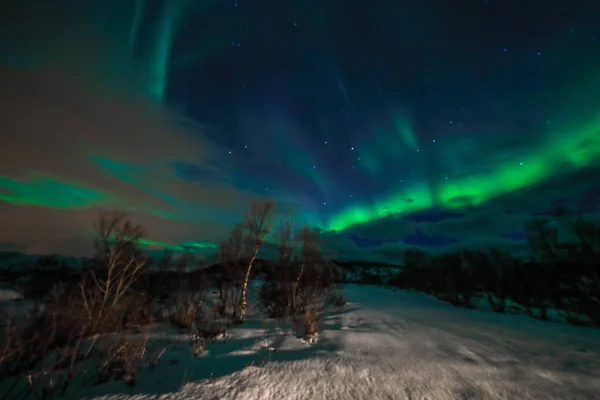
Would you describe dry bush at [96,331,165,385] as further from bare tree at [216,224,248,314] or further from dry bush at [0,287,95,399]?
bare tree at [216,224,248,314]

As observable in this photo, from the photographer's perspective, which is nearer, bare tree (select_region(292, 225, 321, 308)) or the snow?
the snow

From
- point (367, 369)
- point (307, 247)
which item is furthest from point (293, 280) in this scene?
point (367, 369)

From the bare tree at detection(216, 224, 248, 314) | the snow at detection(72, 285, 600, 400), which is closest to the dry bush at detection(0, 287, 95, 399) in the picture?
the snow at detection(72, 285, 600, 400)

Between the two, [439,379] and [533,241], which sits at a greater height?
[533,241]

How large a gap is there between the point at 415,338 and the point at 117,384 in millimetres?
5392

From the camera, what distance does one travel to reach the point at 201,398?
229cm

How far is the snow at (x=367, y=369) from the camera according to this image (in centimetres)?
258

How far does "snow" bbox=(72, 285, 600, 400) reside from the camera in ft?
8.46

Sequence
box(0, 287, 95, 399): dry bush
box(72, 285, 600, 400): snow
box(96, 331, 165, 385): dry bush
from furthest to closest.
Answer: box(96, 331, 165, 385): dry bush
box(0, 287, 95, 399): dry bush
box(72, 285, 600, 400): snow

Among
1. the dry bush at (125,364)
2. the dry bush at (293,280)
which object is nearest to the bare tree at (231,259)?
the dry bush at (293,280)

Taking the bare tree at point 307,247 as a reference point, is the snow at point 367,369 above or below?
below

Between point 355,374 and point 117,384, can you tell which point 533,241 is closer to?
point 355,374

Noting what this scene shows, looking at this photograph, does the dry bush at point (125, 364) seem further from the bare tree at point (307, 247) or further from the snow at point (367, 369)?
the bare tree at point (307, 247)

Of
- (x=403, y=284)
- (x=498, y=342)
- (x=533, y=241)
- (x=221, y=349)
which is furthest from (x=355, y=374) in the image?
(x=403, y=284)
